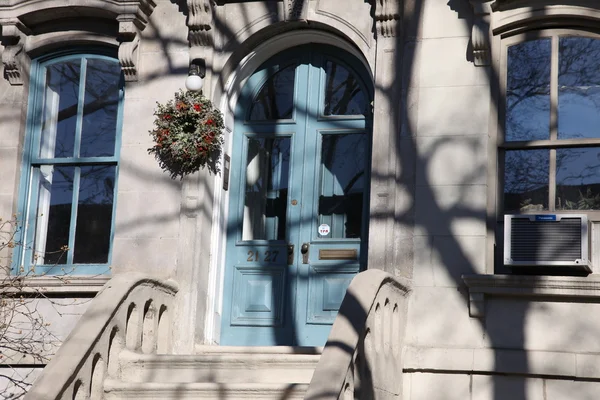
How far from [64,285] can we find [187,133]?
77.1 inches

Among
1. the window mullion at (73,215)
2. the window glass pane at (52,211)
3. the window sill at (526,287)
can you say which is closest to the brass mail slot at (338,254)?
the window sill at (526,287)

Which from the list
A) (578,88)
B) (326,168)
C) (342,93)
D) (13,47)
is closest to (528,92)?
(578,88)

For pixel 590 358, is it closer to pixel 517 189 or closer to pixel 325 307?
pixel 517 189

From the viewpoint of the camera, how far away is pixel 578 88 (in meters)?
10.4

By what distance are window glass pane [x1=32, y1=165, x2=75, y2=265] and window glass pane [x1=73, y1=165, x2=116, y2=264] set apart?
5.7 inches

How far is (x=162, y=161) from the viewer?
36.7 feet

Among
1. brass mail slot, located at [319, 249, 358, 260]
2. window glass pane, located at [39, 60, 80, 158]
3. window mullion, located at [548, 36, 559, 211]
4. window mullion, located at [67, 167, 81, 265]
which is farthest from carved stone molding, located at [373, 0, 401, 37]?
window mullion, located at [67, 167, 81, 265]

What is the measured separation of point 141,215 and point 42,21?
2.54 meters

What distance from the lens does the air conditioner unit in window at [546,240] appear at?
9.64m

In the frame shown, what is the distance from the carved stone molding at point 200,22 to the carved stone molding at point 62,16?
1.79 feet

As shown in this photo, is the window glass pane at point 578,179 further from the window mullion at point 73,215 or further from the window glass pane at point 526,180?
the window mullion at point 73,215

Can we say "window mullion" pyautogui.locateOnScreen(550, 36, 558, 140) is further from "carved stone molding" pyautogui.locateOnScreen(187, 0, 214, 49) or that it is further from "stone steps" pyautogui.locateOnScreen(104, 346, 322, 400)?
"carved stone molding" pyautogui.locateOnScreen(187, 0, 214, 49)

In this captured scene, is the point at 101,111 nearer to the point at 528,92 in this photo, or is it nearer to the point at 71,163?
the point at 71,163

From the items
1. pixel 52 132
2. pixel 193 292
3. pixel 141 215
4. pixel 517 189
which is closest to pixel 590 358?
pixel 517 189
